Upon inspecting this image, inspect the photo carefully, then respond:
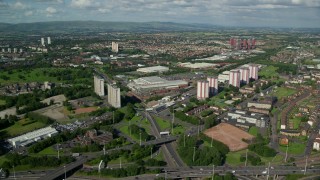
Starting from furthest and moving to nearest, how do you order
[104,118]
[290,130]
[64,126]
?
[104,118] → [64,126] → [290,130]

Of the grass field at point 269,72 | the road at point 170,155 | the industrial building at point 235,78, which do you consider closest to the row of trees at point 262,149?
the road at point 170,155

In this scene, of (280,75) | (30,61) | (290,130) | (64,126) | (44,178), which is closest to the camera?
(44,178)

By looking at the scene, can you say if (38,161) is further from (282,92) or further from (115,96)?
(282,92)

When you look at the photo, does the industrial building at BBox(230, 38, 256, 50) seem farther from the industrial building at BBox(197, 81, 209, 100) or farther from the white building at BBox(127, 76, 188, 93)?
the industrial building at BBox(197, 81, 209, 100)

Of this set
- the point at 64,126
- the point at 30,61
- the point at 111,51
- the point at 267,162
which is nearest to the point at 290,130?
the point at 267,162

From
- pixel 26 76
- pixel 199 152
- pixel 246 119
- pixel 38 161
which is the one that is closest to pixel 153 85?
pixel 246 119

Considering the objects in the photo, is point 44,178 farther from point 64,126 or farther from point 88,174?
point 64,126
